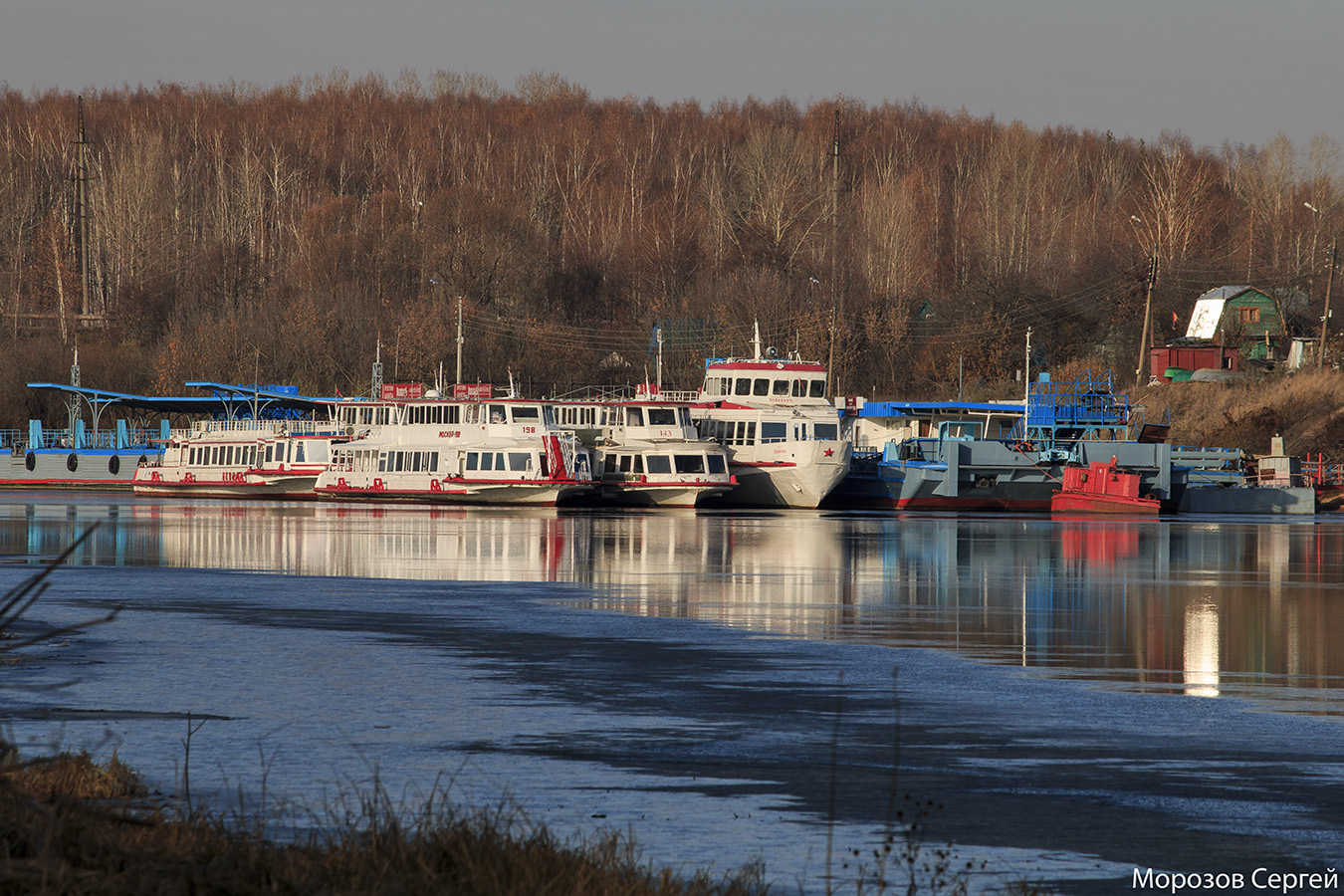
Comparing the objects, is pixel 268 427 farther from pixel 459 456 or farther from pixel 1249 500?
pixel 1249 500

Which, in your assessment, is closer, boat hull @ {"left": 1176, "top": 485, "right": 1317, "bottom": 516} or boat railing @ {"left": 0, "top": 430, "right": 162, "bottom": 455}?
boat hull @ {"left": 1176, "top": 485, "right": 1317, "bottom": 516}

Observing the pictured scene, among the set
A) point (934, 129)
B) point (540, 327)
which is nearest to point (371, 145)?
point (540, 327)

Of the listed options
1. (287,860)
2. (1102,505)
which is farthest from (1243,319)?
(287,860)

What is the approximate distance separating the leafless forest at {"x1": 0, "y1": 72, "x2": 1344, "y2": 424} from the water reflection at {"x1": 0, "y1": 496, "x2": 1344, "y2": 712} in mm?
44943

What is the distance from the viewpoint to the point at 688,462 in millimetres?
58156

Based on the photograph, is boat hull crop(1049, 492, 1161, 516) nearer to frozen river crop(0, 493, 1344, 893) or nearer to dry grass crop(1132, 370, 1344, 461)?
dry grass crop(1132, 370, 1344, 461)

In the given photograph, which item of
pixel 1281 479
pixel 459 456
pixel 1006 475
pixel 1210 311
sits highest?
pixel 1210 311

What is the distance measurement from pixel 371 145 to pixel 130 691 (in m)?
121

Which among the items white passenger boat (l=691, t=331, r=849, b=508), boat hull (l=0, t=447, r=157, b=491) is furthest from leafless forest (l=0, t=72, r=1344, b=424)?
white passenger boat (l=691, t=331, r=849, b=508)

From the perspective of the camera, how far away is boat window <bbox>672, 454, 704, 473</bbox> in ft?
190

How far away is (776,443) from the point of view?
196 feet

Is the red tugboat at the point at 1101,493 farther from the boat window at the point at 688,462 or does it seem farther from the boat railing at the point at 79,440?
the boat railing at the point at 79,440

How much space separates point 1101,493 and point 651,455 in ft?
58.5

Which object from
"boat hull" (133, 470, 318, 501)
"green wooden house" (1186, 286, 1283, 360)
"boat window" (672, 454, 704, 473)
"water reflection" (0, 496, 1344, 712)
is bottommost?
"boat hull" (133, 470, 318, 501)
